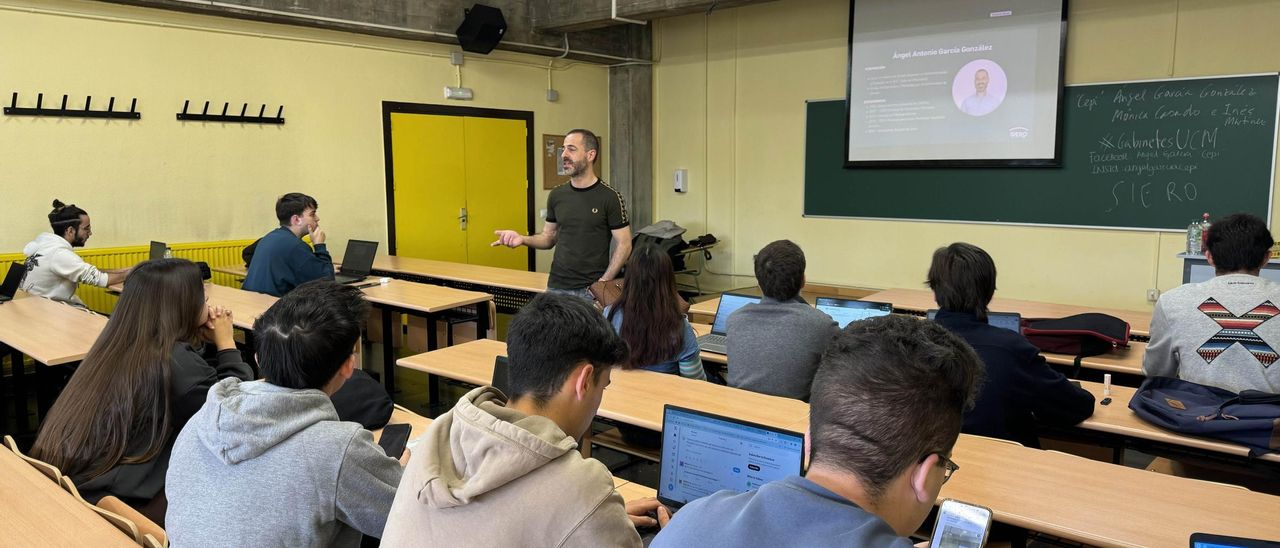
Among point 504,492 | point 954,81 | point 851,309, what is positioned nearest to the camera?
point 504,492

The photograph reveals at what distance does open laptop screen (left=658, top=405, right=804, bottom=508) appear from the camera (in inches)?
68.5

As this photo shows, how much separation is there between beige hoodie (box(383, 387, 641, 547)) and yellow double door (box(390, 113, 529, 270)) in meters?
6.71

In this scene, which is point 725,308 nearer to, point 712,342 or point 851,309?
point 712,342

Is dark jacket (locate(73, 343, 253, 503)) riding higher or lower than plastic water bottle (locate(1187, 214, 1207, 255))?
lower

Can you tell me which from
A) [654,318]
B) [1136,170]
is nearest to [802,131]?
[1136,170]

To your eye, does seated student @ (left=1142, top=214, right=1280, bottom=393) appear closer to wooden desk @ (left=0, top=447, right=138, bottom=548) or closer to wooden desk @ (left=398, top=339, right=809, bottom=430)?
wooden desk @ (left=398, top=339, right=809, bottom=430)

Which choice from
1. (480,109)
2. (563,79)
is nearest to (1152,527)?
(480,109)

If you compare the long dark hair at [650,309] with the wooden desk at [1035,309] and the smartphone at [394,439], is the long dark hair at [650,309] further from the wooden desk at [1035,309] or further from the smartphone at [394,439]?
the wooden desk at [1035,309]

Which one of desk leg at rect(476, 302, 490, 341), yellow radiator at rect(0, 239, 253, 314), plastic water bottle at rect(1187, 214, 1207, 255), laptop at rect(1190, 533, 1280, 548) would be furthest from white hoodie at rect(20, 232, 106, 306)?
plastic water bottle at rect(1187, 214, 1207, 255)

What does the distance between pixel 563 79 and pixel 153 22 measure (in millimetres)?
3954

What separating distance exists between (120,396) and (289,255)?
2.72 meters

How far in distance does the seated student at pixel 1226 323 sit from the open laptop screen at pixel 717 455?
5.97ft

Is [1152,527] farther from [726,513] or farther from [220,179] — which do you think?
[220,179]

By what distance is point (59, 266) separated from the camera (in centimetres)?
480
